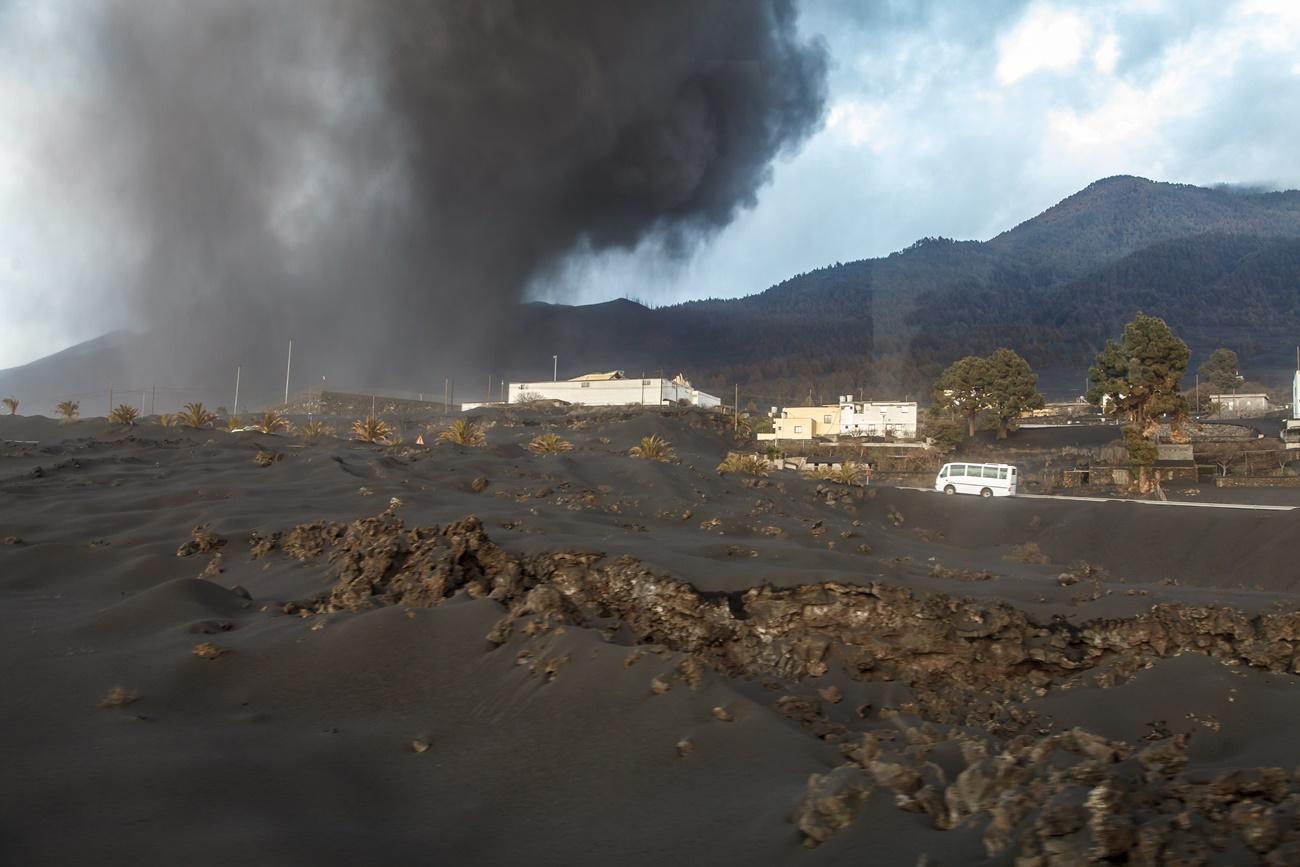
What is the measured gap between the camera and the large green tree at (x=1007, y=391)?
62.2 metres

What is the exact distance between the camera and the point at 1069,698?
7320 mm

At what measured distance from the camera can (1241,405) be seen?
82.6m

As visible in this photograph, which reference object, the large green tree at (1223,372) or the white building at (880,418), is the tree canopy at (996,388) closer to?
the white building at (880,418)

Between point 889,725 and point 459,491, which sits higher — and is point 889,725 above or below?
below

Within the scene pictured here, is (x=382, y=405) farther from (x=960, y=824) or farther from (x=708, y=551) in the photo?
(x=960, y=824)

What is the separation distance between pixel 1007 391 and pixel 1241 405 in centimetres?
3775

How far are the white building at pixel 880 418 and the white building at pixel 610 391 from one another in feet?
41.7

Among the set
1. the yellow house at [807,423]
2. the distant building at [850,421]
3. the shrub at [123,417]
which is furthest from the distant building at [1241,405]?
the shrub at [123,417]

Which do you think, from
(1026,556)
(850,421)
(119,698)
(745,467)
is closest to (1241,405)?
(850,421)

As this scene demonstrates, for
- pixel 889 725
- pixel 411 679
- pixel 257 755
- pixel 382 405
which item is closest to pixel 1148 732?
pixel 889 725

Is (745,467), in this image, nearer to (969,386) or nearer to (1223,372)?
(969,386)

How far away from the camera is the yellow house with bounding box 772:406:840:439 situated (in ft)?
210

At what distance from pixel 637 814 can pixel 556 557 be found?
5.22 m

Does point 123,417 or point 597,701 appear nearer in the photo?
point 597,701
